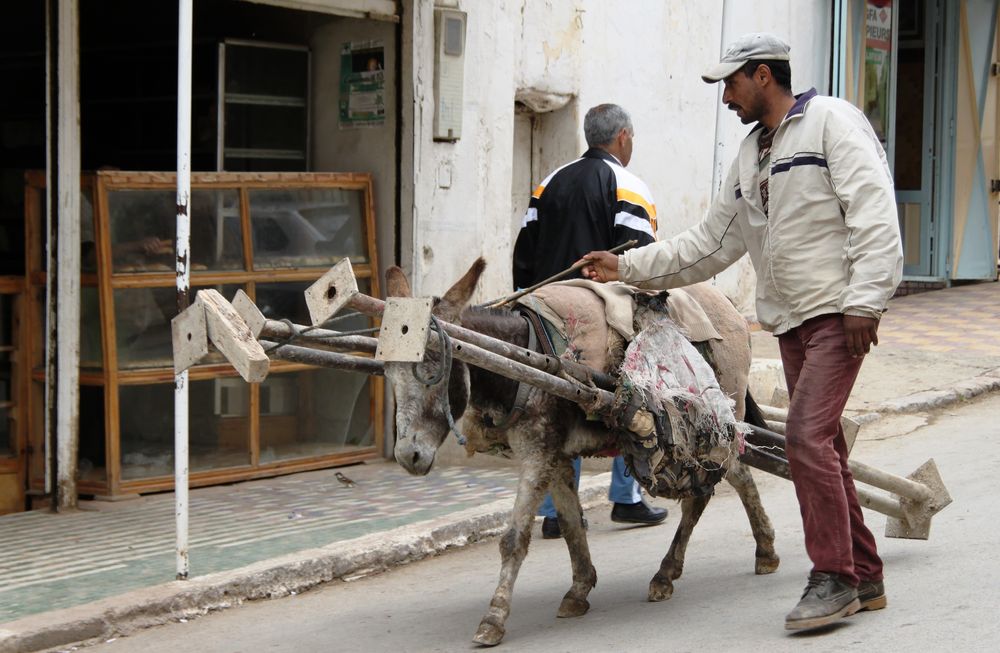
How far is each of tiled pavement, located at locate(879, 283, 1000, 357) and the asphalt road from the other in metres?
4.41

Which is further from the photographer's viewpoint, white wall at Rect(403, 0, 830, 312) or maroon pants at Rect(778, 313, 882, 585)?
white wall at Rect(403, 0, 830, 312)

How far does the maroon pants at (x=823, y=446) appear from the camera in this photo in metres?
4.92

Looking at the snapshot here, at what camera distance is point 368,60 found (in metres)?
8.52

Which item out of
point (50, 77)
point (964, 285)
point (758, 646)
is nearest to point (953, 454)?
point (758, 646)

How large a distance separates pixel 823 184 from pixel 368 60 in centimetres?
424

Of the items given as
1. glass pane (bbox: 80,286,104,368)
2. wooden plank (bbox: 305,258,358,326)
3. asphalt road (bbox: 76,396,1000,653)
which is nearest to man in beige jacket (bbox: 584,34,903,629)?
asphalt road (bbox: 76,396,1000,653)

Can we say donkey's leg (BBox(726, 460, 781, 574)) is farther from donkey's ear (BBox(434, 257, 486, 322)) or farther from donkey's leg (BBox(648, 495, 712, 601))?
donkey's ear (BBox(434, 257, 486, 322))

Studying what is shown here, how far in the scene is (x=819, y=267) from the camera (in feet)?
16.3

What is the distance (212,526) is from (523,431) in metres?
2.48

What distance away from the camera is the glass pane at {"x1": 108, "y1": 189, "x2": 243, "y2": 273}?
24.9 feet

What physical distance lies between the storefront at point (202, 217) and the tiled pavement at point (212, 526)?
241 mm

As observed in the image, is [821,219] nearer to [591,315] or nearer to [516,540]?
[591,315]

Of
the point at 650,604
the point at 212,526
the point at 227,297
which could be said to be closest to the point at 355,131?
the point at 227,297

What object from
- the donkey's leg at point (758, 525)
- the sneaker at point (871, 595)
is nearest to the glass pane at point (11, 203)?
the donkey's leg at point (758, 525)
